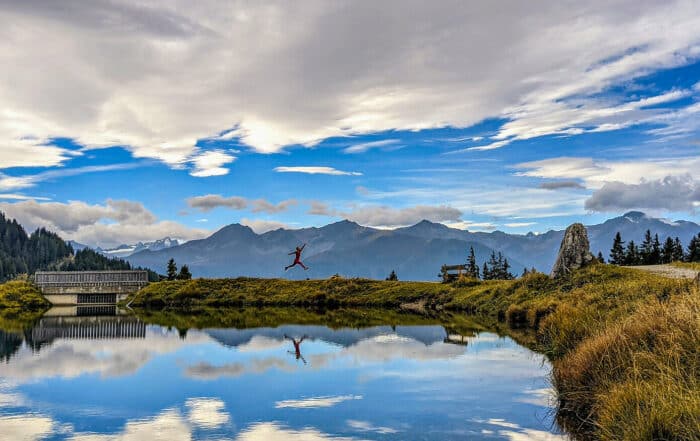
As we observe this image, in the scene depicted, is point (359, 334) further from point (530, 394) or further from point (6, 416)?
point (6, 416)

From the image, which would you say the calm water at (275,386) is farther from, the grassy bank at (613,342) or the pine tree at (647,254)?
the pine tree at (647,254)

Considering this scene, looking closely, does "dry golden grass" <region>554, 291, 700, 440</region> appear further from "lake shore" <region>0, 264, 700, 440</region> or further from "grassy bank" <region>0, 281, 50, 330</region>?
"grassy bank" <region>0, 281, 50, 330</region>

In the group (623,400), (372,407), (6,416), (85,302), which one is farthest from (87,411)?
(85,302)

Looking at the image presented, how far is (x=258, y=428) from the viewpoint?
19375 mm

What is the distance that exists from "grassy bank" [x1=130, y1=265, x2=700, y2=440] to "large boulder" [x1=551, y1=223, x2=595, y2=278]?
1.79 meters

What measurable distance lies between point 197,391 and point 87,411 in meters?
4.50

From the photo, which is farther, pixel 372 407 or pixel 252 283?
pixel 252 283

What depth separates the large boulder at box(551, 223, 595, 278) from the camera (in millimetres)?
54719

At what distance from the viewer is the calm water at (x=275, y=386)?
1941 cm

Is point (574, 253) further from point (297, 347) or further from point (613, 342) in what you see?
point (613, 342)

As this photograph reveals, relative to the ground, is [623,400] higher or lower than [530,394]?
higher

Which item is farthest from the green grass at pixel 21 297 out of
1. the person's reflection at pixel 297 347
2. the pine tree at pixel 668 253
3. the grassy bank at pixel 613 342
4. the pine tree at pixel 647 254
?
the pine tree at pixel 668 253

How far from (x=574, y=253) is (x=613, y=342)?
122 ft

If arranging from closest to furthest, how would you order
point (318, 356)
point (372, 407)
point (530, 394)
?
point (372, 407) < point (530, 394) < point (318, 356)
